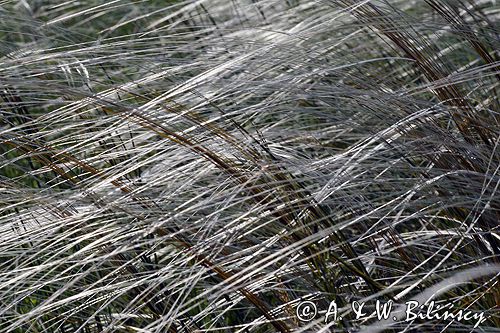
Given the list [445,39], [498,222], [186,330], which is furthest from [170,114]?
[445,39]

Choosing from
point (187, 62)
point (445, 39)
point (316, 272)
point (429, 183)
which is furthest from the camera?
point (445, 39)

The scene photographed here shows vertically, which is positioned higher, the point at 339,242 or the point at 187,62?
the point at 187,62

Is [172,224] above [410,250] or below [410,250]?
above

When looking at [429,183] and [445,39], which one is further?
[445,39]

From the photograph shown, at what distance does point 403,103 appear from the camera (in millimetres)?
1327

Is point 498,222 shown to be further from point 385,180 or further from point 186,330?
point 186,330

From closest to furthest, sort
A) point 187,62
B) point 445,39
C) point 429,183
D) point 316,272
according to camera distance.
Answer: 1. point 429,183
2. point 316,272
3. point 187,62
4. point 445,39

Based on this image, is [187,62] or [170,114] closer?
[170,114]

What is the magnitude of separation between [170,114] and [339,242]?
1.11ft

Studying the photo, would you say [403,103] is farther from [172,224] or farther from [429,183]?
[172,224]

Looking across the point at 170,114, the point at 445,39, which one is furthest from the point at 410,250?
the point at 445,39

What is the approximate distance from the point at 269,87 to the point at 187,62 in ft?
0.81

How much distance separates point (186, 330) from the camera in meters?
1.32

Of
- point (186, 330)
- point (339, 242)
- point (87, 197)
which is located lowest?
point (186, 330)
